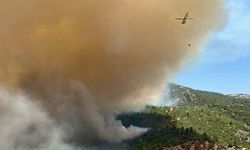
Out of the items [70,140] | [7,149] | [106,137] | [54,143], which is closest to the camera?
[7,149]

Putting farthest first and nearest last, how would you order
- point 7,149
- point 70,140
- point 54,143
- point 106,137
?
point 106,137, point 70,140, point 54,143, point 7,149

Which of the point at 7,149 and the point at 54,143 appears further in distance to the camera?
the point at 54,143

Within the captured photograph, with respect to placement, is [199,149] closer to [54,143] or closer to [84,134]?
[84,134]

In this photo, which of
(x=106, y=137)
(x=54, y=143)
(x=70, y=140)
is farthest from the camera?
(x=106, y=137)

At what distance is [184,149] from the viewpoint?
7628 inches

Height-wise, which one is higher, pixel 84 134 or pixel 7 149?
pixel 84 134

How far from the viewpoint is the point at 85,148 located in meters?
187

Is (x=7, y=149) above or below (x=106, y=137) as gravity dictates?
below

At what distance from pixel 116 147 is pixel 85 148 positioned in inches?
533

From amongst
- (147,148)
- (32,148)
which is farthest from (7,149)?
(147,148)

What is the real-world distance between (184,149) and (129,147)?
74.1ft

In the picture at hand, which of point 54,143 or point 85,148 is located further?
point 85,148

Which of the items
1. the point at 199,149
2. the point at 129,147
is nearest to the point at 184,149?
the point at 199,149

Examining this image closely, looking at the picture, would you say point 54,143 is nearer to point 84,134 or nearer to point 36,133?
point 36,133
